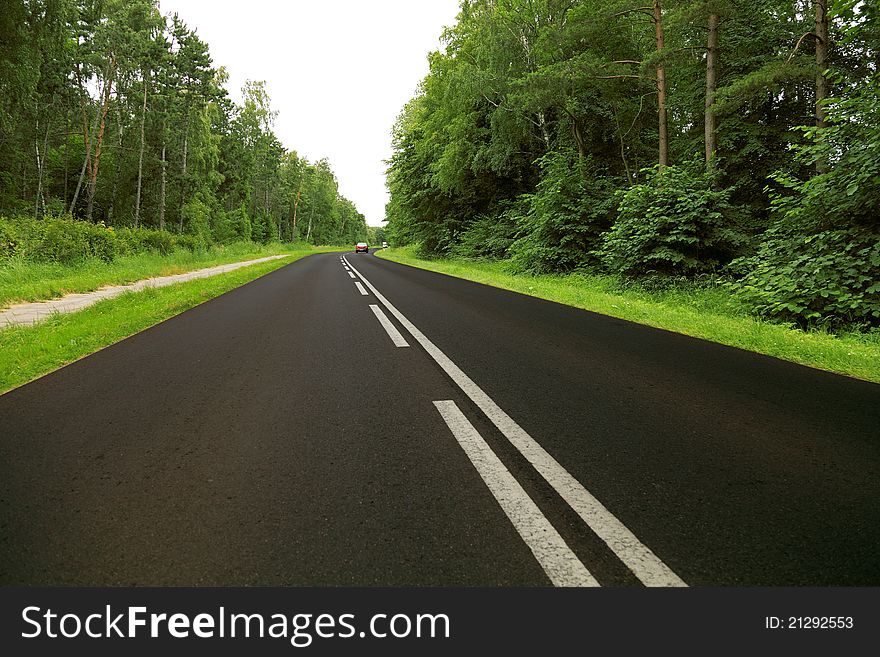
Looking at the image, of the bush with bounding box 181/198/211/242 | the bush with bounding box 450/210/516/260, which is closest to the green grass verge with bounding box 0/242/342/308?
the bush with bounding box 450/210/516/260

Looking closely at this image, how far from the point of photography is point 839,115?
7.84 meters

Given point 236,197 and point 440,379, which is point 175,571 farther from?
point 236,197

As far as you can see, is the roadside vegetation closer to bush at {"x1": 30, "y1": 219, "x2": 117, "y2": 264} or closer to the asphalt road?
bush at {"x1": 30, "y1": 219, "x2": 117, "y2": 264}

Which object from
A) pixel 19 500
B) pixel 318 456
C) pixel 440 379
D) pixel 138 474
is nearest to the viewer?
pixel 19 500

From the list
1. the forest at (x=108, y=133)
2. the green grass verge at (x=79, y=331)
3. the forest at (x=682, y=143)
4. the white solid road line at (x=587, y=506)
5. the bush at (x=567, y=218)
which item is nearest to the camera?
the white solid road line at (x=587, y=506)

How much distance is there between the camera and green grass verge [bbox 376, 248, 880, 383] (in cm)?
574

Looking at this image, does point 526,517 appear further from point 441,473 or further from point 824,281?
point 824,281

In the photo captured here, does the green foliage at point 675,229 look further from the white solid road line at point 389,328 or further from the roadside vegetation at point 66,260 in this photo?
the roadside vegetation at point 66,260

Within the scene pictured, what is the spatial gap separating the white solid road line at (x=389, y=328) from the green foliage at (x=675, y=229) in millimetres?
7113

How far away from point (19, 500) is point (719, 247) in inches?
555

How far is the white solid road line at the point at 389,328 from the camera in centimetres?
694

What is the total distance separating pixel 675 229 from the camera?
39.8ft

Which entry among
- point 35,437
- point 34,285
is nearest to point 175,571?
point 35,437

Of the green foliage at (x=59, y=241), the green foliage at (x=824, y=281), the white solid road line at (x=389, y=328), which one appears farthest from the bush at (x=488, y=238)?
the green foliage at (x=59, y=241)
